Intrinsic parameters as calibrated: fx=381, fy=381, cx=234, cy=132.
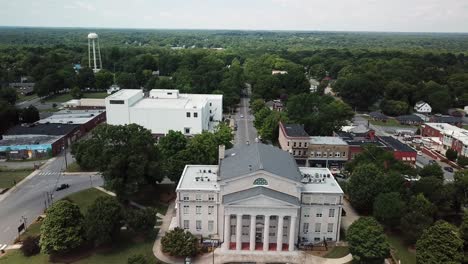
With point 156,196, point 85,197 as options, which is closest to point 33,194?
point 85,197

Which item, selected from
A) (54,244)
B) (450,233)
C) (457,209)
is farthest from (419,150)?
(54,244)

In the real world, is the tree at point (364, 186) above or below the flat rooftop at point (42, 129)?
above

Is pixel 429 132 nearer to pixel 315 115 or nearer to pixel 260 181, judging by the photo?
pixel 315 115

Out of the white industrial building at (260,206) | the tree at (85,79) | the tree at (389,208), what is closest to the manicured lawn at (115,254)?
the white industrial building at (260,206)

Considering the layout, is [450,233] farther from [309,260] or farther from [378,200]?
[309,260]

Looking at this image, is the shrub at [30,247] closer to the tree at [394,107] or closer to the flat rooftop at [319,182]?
the flat rooftop at [319,182]

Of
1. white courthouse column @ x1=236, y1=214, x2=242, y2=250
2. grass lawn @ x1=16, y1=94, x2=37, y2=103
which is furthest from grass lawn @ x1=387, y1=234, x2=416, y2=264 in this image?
grass lawn @ x1=16, y1=94, x2=37, y2=103
